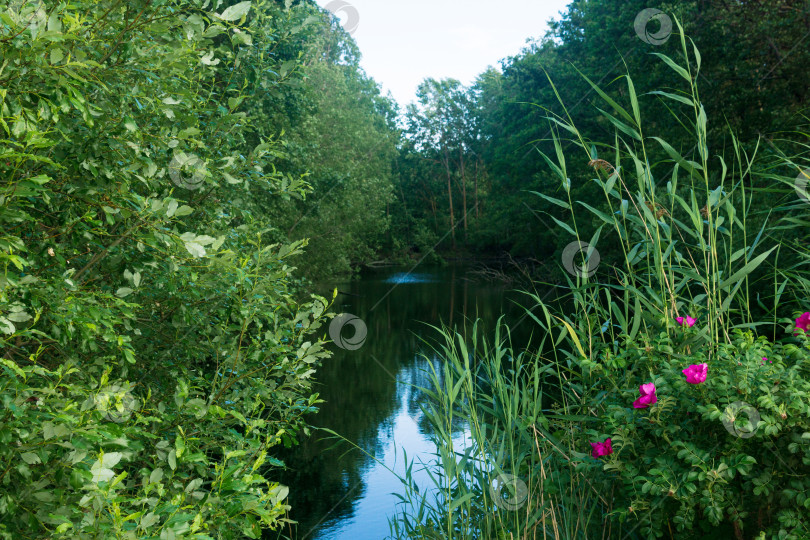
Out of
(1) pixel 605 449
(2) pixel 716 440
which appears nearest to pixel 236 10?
(1) pixel 605 449

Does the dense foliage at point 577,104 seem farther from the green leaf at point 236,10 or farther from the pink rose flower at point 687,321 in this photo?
the green leaf at point 236,10

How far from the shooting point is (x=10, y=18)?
6.67 ft

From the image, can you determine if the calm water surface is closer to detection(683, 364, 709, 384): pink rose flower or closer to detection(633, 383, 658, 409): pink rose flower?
detection(633, 383, 658, 409): pink rose flower

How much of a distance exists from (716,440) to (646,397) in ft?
0.95

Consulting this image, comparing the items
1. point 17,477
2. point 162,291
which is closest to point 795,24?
point 162,291

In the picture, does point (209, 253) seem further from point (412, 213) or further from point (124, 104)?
point (412, 213)

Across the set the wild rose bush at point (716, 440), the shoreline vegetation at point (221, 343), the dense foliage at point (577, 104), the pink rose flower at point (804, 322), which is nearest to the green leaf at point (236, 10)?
the shoreline vegetation at point (221, 343)

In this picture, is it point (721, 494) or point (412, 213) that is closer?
point (721, 494)

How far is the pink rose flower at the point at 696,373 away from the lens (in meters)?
2.53

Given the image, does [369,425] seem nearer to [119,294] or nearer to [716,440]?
[119,294]

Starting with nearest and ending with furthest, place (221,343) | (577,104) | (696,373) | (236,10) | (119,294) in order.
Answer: (696,373), (236,10), (119,294), (221,343), (577,104)

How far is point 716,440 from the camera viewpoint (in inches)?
103

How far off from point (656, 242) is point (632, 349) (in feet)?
1.56

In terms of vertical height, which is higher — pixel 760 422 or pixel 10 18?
pixel 10 18
